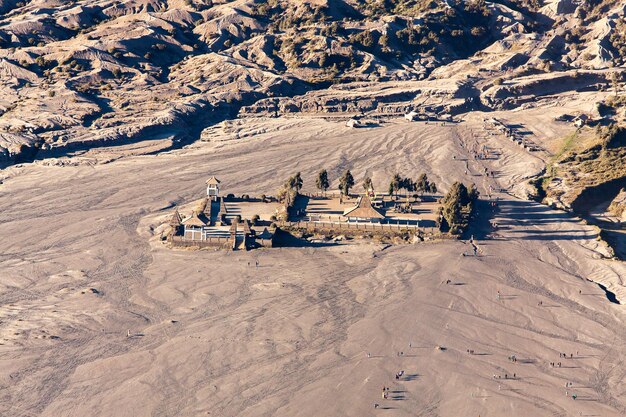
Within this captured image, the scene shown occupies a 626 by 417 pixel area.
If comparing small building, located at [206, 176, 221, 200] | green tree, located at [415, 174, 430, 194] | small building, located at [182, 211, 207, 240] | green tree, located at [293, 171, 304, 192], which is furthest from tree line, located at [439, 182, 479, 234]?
small building, located at [206, 176, 221, 200]

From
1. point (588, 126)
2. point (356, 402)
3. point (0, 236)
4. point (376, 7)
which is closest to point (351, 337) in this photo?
point (356, 402)

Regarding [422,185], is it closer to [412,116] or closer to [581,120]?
[412,116]

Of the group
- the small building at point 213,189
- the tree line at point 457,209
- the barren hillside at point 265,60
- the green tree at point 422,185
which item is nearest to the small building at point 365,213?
the tree line at point 457,209

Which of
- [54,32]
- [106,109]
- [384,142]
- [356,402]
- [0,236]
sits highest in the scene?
[54,32]

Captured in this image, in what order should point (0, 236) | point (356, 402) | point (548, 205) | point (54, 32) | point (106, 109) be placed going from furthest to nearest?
1. point (54, 32)
2. point (106, 109)
3. point (548, 205)
4. point (0, 236)
5. point (356, 402)

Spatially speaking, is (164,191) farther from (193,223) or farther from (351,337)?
(351,337)

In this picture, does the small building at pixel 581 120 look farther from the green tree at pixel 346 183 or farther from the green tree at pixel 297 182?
the green tree at pixel 297 182
